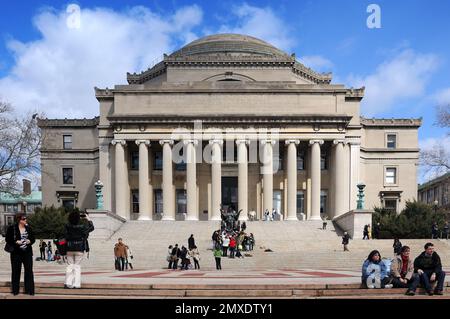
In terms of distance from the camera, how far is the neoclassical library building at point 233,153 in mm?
54000

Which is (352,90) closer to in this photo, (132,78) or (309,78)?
(309,78)

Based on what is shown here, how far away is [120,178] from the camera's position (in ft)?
180

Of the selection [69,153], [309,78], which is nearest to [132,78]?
[69,153]

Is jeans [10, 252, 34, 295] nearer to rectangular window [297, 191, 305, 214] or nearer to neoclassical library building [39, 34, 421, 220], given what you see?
neoclassical library building [39, 34, 421, 220]

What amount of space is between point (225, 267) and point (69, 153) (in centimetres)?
4032

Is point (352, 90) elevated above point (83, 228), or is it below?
above

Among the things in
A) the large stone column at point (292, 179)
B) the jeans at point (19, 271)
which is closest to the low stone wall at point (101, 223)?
the large stone column at point (292, 179)

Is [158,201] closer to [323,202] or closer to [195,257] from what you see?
[323,202]

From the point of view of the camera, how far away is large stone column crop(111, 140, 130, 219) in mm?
54531

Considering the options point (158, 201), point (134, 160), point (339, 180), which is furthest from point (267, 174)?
point (134, 160)

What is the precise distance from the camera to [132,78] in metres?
71.5

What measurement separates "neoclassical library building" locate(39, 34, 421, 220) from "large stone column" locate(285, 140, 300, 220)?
0.10m

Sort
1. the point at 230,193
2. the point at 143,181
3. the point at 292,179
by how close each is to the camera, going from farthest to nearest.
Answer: the point at 230,193, the point at 143,181, the point at 292,179

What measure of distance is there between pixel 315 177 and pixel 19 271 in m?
44.2
